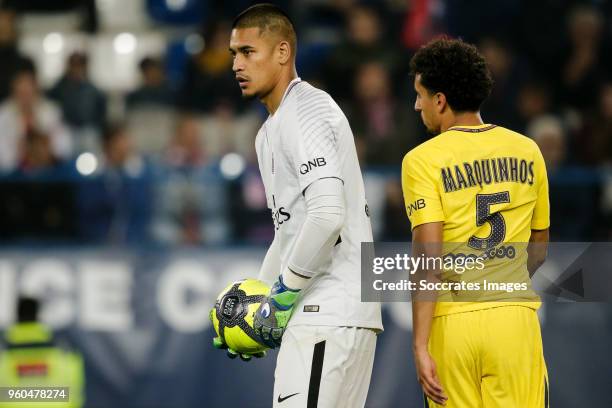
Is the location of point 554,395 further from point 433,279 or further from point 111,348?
point 433,279

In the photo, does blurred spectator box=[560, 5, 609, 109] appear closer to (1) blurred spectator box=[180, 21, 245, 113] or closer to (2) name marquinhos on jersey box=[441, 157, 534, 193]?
(1) blurred spectator box=[180, 21, 245, 113]

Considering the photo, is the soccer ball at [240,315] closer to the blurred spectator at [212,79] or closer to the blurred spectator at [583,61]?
the blurred spectator at [212,79]

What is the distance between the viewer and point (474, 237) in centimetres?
460

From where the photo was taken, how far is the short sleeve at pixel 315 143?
15.2 feet

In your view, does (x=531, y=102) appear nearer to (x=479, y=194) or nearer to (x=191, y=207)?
(x=191, y=207)

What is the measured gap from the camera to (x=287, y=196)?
4844 mm

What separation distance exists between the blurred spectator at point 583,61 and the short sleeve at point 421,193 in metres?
6.41

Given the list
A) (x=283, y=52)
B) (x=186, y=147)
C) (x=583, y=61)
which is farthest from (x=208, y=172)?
(x=283, y=52)

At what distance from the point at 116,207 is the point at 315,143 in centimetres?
492

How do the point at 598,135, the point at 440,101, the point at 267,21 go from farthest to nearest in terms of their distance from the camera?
the point at 598,135 < the point at 267,21 < the point at 440,101

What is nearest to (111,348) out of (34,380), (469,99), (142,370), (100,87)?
(142,370)

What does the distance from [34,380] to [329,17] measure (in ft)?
19.6

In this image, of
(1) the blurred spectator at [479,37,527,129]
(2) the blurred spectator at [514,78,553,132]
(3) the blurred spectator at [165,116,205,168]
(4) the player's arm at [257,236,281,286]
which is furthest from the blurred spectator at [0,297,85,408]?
(2) the blurred spectator at [514,78,553,132]

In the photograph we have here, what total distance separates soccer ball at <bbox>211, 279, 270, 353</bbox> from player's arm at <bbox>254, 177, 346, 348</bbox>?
0.14 meters
